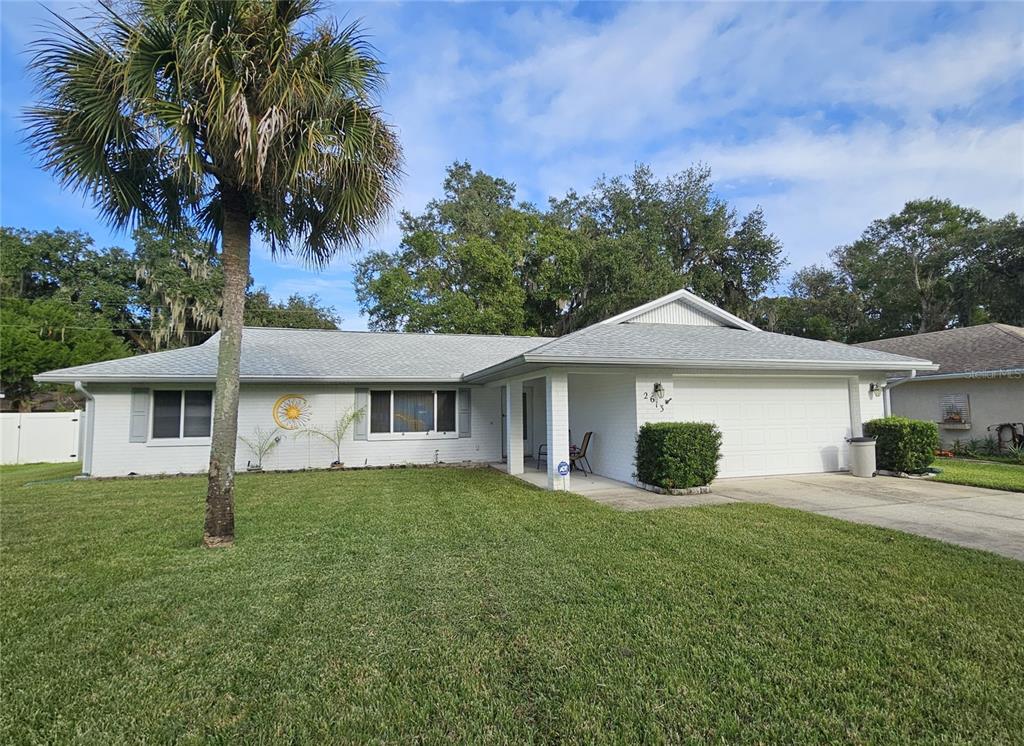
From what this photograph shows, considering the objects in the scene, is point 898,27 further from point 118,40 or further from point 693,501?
point 118,40

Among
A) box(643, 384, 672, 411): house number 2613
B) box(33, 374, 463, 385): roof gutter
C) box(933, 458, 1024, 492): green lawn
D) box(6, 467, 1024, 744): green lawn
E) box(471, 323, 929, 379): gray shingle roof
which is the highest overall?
box(471, 323, 929, 379): gray shingle roof

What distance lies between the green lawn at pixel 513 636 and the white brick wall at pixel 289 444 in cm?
589

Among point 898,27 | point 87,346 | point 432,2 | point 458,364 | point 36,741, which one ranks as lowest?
point 36,741

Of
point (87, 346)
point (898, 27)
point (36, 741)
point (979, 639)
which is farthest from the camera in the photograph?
point (87, 346)

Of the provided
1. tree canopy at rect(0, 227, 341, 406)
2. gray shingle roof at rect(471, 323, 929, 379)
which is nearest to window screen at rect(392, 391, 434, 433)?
gray shingle roof at rect(471, 323, 929, 379)

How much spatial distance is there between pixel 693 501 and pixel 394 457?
7664mm

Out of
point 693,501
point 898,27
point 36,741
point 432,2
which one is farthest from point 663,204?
point 36,741

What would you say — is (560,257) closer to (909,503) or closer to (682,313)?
(682,313)

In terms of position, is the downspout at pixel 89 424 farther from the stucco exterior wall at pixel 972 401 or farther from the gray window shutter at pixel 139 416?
the stucco exterior wall at pixel 972 401

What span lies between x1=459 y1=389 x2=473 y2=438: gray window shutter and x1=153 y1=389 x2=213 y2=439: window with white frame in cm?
594

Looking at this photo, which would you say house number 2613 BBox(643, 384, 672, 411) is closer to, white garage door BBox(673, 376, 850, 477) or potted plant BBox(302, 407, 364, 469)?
white garage door BBox(673, 376, 850, 477)

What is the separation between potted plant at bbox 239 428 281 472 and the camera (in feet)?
38.9

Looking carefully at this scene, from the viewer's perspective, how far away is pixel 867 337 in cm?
2931

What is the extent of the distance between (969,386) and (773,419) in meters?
8.05
